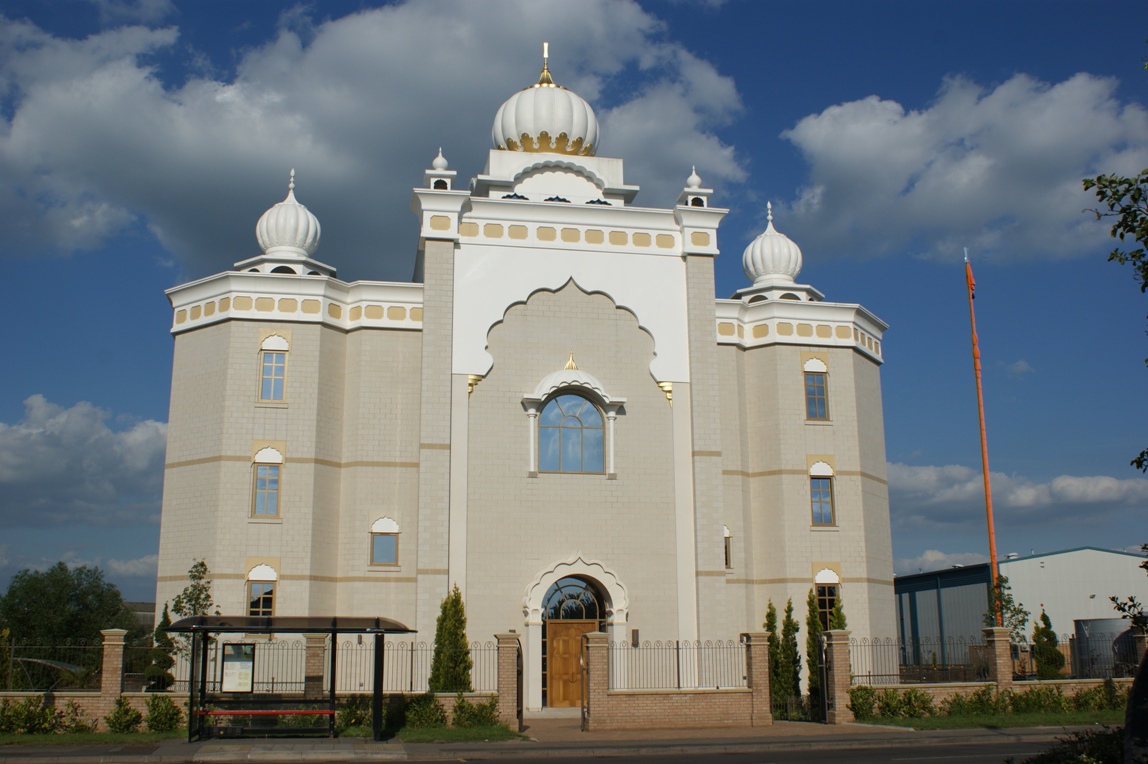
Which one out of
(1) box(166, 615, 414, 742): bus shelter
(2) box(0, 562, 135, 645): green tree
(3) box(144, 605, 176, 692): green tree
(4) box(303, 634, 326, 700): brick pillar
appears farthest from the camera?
(2) box(0, 562, 135, 645): green tree

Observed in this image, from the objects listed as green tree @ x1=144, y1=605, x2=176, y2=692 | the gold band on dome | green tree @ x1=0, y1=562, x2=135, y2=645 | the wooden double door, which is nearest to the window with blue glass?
the wooden double door

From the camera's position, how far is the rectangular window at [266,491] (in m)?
25.9

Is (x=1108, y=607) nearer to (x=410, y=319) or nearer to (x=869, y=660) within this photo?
(x=869, y=660)

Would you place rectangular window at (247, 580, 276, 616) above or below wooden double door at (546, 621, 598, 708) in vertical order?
above

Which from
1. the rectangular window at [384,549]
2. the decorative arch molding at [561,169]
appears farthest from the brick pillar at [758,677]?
the decorative arch molding at [561,169]

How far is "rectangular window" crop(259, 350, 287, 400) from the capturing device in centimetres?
2662

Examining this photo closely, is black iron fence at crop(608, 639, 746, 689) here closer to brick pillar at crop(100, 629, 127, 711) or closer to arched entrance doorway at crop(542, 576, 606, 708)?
arched entrance doorway at crop(542, 576, 606, 708)

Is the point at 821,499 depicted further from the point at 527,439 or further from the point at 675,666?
the point at 527,439

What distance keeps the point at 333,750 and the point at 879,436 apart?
18142mm

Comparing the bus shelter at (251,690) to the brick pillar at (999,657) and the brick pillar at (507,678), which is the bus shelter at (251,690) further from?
the brick pillar at (999,657)

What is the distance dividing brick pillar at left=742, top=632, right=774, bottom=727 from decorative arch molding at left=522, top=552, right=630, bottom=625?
139 inches

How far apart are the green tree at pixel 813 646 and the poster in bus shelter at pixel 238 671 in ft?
41.0

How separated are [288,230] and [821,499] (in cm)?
1608

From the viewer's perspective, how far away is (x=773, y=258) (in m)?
32.1
